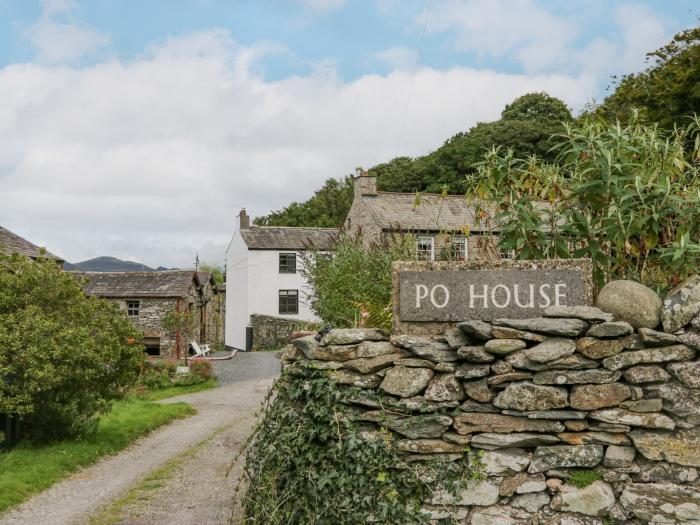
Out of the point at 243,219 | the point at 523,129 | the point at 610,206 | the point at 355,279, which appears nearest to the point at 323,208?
the point at 243,219

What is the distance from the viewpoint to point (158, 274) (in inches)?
1529

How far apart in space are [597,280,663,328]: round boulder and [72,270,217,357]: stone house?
30382 mm

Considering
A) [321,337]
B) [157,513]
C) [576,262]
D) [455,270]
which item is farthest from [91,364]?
[576,262]

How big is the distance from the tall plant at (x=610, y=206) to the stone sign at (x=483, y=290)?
0.64m

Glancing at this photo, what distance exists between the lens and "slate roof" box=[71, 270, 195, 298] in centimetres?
3662

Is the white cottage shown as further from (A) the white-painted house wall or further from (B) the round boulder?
(B) the round boulder

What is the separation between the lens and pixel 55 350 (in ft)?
35.0

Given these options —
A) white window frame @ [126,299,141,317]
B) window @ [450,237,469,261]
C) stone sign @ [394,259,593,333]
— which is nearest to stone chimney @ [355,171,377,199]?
white window frame @ [126,299,141,317]

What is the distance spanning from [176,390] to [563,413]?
2071 centimetres

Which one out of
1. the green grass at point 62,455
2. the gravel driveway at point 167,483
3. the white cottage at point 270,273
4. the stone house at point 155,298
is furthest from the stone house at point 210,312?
the gravel driveway at point 167,483

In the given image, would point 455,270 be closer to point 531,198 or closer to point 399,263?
point 399,263

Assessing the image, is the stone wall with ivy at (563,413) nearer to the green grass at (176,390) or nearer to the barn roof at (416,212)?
the green grass at (176,390)

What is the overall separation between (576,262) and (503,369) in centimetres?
124

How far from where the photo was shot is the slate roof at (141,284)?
3662cm
